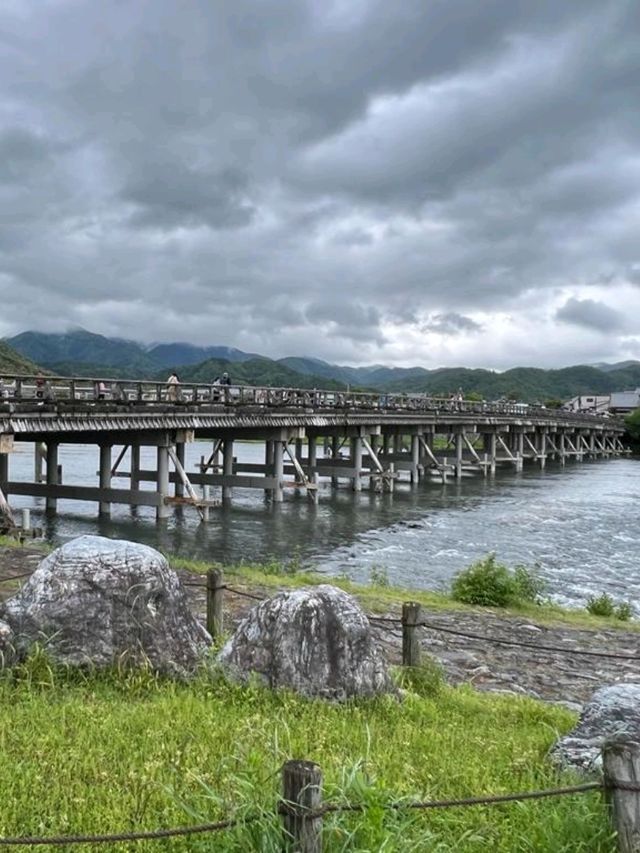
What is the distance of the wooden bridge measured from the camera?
22.5 meters

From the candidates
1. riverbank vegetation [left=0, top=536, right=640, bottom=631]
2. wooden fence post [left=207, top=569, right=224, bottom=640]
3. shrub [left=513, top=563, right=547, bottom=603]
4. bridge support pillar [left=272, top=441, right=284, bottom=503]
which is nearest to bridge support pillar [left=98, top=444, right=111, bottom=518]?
bridge support pillar [left=272, top=441, right=284, bottom=503]

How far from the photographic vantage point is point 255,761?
13.8ft

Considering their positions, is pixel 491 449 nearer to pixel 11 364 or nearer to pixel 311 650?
pixel 311 650

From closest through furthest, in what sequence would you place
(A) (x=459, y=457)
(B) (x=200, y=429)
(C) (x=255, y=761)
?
(C) (x=255, y=761), (B) (x=200, y=429), (A) (x=459, y=457)

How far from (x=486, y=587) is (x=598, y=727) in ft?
27.4

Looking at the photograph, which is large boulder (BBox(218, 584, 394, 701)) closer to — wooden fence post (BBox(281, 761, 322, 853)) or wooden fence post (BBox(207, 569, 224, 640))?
wooden fence post (BBox(207, 569, 224, 640))

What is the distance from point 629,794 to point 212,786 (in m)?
2.26

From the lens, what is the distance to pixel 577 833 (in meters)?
3.63

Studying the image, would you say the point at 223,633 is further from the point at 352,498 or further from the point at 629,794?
the point at 352,498

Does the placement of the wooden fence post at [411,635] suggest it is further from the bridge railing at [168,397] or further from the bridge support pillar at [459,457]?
the bridge support pillar at [459,457]

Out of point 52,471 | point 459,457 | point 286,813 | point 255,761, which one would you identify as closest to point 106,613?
point 255,761

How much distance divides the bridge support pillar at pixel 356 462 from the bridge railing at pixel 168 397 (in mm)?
1852

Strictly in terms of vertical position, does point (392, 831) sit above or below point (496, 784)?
above

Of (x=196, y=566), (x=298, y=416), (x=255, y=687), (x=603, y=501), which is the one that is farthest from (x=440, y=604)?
(x=603, y=501)
